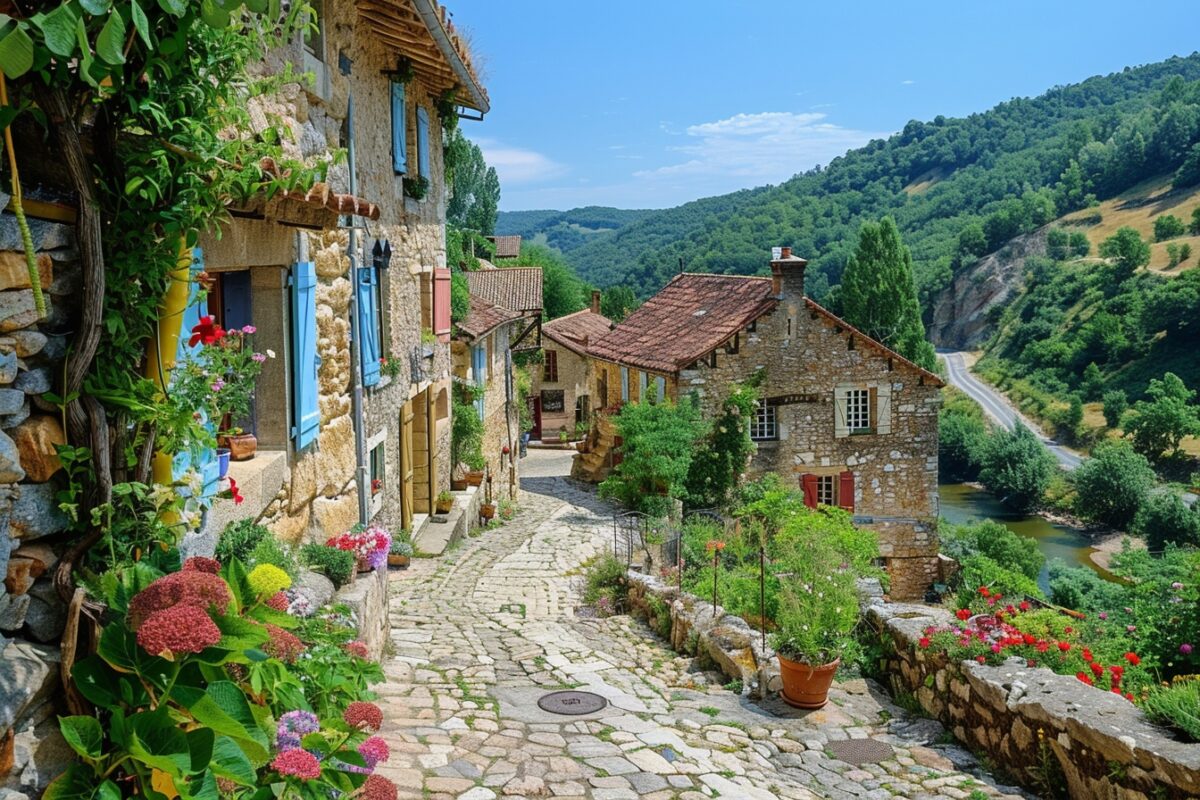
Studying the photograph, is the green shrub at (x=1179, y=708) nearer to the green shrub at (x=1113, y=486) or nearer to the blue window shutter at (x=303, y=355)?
the blue window shutter at (x=303, y=355)

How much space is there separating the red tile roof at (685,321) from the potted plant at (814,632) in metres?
11.2

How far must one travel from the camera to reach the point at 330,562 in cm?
589

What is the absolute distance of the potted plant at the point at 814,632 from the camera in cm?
668

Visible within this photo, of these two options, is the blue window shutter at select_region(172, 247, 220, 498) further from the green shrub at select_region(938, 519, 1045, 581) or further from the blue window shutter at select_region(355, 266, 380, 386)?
the green shrub at select_region(938, 519, 1045, 581)

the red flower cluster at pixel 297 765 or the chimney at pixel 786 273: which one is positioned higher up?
the chimney at pixel 786 273

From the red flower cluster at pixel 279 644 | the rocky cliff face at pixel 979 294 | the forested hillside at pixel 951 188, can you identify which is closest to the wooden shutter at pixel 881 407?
the red flower cluster at pixel 279 644

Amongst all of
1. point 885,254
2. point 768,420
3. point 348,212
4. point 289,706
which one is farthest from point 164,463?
point 885,254

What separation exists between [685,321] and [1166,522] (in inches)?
930

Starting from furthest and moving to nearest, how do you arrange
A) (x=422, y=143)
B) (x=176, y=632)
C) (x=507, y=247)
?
(x=507, y=247), (x=422, y=143), (x=176, y=632)

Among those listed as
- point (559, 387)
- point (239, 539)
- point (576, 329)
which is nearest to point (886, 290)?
point (559, 387)

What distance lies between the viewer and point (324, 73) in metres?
7.35

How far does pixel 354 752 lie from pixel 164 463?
1214mm

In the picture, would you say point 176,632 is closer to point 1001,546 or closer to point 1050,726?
point 1050,726

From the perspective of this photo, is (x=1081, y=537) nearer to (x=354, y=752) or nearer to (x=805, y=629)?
(x=805, y=629)
